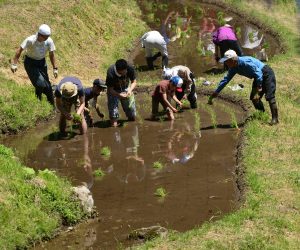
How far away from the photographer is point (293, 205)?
10.8m

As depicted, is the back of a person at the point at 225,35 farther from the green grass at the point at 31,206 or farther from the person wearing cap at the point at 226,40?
the green grass at the point at 31,206

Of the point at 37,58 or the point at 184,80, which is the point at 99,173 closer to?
the point at 184,80

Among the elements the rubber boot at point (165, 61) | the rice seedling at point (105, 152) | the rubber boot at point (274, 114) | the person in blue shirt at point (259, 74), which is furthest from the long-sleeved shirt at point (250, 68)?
the rubber boot at point (165, 61)

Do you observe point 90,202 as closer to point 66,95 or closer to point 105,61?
point 66,95

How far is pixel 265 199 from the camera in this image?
10.9 meters

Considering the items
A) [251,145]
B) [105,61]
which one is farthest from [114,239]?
[105,61]

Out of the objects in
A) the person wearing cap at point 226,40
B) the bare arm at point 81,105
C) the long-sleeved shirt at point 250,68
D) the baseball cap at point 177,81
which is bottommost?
the bare arm at point 81,105

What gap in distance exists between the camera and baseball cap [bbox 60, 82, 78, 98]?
13719 millimetres

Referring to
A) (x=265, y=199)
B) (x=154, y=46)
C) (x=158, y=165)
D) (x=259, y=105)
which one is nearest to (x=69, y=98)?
(x=158, y=165)

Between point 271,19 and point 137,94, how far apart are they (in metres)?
9.61

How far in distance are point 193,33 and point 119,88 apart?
9.83 m

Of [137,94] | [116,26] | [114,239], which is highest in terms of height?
[116,26]

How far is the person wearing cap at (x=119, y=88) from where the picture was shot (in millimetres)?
14641

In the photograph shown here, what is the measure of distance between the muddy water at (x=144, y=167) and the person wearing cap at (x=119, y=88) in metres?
0.33
